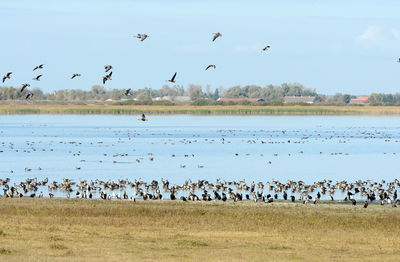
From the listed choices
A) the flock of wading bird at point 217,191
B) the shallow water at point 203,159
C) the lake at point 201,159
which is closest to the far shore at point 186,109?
the shallow water at point 203,159

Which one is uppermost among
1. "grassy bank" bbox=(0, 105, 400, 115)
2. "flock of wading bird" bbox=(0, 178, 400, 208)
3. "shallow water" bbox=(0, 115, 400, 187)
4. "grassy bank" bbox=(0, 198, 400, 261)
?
"grassy bank" bbox=(0, 198, 400, 261)

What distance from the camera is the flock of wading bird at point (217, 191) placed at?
35.6 meters

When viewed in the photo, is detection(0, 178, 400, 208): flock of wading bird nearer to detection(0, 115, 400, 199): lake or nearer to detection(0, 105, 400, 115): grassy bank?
detection(0, 115, 400, 199): lake

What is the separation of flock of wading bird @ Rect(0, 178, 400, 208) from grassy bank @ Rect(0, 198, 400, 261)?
3.61 m

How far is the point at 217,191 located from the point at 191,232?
16.1 meters

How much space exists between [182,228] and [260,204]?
9695 millimetres

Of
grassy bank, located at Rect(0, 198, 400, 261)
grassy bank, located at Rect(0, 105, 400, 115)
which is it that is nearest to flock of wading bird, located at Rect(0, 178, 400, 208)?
grassy bank, located at Rect(0, 198, 400, 261)

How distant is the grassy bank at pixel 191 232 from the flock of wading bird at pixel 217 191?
11.8 ft

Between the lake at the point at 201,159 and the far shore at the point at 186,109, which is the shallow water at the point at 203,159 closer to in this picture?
the lake at the point at 201,159

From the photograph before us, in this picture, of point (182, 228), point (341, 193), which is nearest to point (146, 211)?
point (182, 228)

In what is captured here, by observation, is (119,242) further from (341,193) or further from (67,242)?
(341,193)

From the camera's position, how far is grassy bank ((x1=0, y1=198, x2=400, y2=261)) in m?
18.8

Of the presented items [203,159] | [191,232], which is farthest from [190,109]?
[191,232]

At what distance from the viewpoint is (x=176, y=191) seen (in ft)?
125
